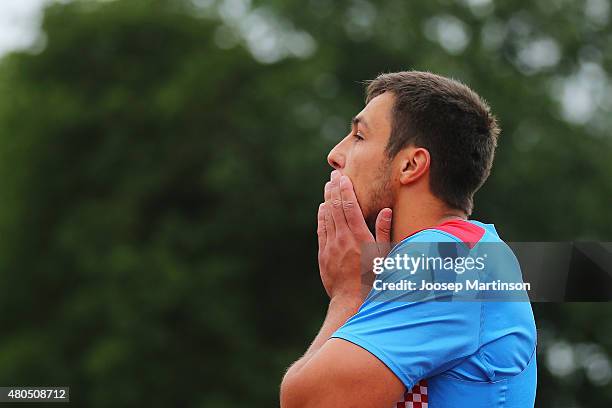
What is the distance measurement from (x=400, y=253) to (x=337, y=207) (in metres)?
0.39

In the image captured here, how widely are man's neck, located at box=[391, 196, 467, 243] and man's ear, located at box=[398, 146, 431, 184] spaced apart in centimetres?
7

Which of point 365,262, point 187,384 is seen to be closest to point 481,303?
point 365,262

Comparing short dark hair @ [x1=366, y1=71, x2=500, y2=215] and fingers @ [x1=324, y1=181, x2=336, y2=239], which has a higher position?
short dark hair @ [x1=366, y1=71, x2=500, y2=215]

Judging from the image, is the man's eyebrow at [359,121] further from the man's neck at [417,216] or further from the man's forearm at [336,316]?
the man's forearm at [336,316]

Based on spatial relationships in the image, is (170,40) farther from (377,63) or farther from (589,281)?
(589,281)

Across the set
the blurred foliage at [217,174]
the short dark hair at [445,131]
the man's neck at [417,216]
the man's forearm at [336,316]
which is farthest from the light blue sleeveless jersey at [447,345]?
the blurred foliage at [217,174]

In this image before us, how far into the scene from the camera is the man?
2.51 metres

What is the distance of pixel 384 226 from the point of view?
9.79 ft

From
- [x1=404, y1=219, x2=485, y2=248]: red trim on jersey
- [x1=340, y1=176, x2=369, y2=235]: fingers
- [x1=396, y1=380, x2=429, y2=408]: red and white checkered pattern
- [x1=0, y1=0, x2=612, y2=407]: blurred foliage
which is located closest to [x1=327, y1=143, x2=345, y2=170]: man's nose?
[x1=340, y1=176, x2=369, y2=235]: fingers

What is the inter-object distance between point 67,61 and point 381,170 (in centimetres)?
2209

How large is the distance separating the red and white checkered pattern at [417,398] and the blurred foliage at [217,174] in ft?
57.2

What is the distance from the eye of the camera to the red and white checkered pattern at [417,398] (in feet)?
8.53

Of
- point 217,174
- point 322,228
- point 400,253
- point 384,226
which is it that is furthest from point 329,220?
point 217,174

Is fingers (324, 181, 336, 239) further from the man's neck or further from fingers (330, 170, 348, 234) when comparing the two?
the man's neck
